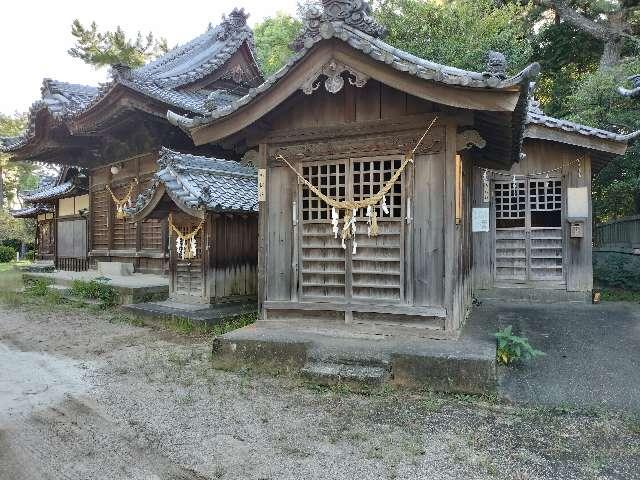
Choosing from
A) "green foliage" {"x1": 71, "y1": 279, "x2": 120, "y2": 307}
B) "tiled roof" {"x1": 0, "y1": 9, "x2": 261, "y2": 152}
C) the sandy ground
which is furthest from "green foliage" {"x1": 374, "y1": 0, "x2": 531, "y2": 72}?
the sandy ground

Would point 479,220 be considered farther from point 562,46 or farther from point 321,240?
point 562,46

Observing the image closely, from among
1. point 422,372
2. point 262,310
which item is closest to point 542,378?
point 422,372

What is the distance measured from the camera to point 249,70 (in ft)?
55.7

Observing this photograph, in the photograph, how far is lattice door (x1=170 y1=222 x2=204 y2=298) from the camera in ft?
33.5

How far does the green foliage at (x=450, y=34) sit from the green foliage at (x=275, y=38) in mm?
10600

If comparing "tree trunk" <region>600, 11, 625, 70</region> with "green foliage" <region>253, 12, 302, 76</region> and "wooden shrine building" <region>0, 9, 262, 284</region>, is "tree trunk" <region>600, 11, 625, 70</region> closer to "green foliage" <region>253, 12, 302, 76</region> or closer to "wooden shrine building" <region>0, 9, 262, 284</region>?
"wooden shrine building" <region>0, 9, 262, 284</region>

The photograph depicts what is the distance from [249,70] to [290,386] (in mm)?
13962

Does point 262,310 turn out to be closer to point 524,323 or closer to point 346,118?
point 346,118

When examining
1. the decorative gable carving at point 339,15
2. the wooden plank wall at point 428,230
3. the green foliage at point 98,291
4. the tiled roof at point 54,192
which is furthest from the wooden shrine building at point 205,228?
the tiled roof at point 54,192

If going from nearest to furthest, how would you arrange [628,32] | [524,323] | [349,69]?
[349,69], [524,323], [628,32]

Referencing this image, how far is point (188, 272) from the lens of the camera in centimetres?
1046

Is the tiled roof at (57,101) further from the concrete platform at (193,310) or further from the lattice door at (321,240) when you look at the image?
the lattice door at (321,240)

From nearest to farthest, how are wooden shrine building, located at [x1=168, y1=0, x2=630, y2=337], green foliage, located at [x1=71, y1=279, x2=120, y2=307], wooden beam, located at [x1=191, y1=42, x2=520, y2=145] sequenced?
wooden beam, located at [x1=191, y1=42, x2=520, y2=145] < wooden shrine building, located at [x1=168, y1=0, x2=630, y2=337] < green foliage, located at [x1=71, y1=279, x2=120, y2=307]

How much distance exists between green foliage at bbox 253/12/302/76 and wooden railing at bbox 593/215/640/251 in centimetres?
1934
